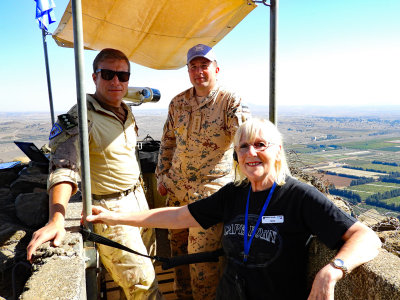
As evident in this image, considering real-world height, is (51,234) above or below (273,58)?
below

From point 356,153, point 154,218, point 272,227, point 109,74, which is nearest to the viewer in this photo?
point 272,227

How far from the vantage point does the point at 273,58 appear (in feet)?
8.91

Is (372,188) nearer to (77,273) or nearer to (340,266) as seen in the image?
(340,266)

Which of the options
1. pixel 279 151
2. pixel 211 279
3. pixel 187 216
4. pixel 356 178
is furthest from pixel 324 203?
pixel 356 178

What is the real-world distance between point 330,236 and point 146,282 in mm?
1484

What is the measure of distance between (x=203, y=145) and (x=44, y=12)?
4561mm

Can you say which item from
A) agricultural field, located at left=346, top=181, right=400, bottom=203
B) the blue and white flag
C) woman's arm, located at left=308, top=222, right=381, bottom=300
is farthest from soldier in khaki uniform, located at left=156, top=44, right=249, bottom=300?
agricultural field, located at left=346, top=181, right=400, bottom=203

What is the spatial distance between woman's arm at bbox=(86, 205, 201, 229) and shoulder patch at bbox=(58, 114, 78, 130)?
0.60 meters

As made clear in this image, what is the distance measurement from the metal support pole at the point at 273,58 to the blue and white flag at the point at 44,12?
180 inches

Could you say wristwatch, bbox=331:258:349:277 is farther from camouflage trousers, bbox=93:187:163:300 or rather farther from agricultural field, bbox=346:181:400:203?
agricultural field, bbox=346:181:400:203

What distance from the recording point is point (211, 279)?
2.77 metres

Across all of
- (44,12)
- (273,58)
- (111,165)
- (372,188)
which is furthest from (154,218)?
(372,188)

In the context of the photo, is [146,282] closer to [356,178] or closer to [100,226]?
[100,226]

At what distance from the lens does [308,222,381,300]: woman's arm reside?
1.41 m
